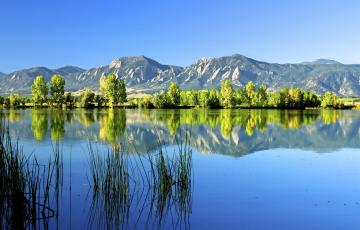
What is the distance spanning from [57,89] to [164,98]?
28.1 meters

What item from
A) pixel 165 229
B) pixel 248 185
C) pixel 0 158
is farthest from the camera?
pixel 248 185

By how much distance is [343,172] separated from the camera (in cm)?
1636

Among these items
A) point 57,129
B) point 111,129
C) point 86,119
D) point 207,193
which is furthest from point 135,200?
point 86,119

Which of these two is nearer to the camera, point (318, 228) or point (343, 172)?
point (318, 228)

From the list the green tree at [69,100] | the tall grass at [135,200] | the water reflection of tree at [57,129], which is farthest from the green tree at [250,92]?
the tall grass at [135,200]

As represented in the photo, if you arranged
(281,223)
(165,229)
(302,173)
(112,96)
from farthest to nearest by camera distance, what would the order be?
1. (112,96)
2. (302,173)
3. (281,223)
4. (165,229)

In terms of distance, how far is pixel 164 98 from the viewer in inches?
4200

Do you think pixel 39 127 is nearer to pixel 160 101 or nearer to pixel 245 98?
pixel 160 101

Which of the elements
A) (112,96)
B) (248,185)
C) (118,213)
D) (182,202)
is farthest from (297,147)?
(112,96)

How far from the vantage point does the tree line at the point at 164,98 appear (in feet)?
338

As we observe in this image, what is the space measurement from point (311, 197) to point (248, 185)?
2.26 m

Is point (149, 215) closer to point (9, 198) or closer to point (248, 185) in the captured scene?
point (9, 198)

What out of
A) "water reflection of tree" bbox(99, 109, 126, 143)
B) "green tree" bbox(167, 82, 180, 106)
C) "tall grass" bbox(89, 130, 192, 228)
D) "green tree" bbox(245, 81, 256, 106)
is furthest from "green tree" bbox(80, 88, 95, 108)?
"tall grass" bbox(89, 130, 192, 228)

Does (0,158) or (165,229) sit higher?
(0,158)
